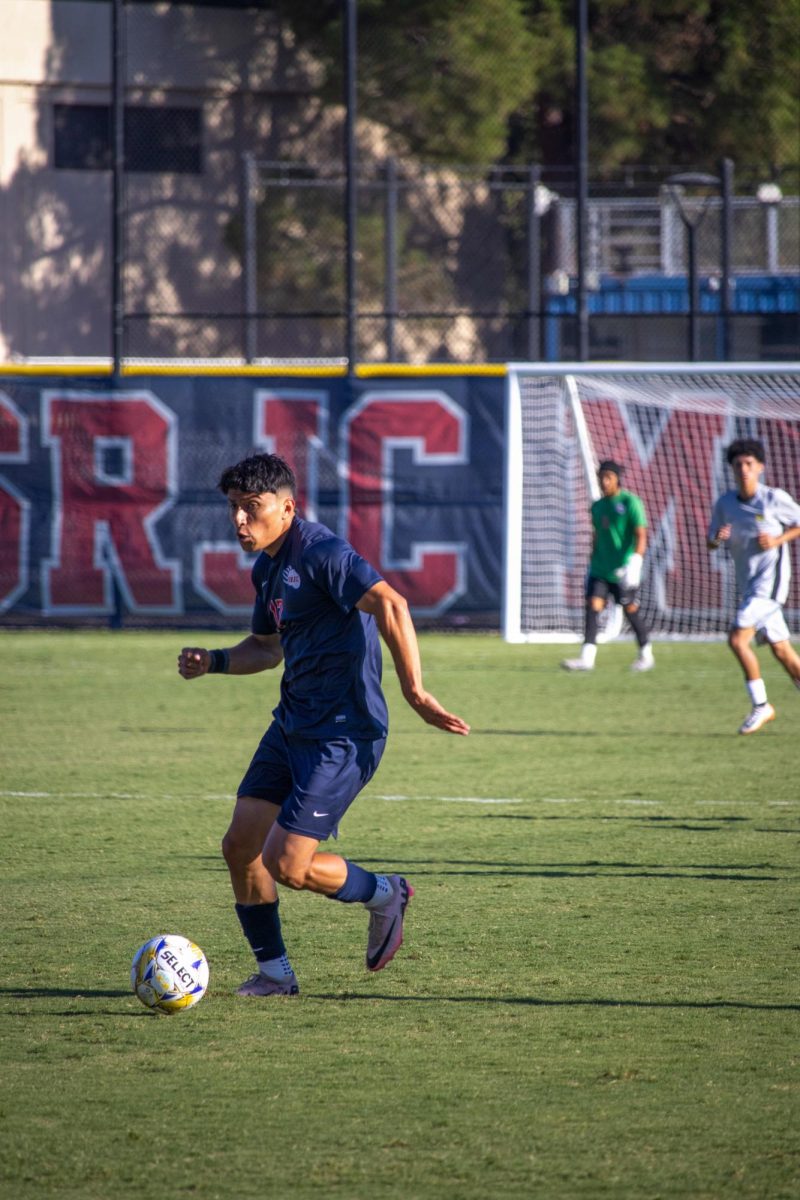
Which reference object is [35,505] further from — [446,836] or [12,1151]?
[12,1151]

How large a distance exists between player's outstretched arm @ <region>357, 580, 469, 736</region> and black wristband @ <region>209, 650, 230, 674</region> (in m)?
0.68

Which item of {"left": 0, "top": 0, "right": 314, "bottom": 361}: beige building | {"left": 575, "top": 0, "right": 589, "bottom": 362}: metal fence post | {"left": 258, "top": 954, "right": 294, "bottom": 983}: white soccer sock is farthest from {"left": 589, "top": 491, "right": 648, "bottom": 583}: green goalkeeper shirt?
{"left": 0, "top": 0, "right": 314, "bottom": 361}: beige building

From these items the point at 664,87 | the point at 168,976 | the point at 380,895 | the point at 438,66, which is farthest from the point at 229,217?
the point at 168,976

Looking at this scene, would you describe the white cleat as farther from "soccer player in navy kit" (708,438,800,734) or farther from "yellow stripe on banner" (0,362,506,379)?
"yellow stripe on banner" (0,362,506,379)

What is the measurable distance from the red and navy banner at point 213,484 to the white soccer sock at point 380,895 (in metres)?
13.3

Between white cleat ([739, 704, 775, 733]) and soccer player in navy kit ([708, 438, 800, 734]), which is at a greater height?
soccer player in navy kit ([708, 438, 800, 734])

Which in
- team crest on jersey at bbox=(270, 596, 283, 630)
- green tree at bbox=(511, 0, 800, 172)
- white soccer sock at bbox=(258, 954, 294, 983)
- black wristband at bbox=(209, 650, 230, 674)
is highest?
green tree at bbox=(511, 0, 800, 172)

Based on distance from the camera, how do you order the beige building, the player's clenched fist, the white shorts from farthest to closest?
1. the beige building
2. the white shorts
3. the player's clenched fist

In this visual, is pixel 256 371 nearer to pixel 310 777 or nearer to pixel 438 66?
pixel 438 66

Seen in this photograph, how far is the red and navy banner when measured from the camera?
756 inches

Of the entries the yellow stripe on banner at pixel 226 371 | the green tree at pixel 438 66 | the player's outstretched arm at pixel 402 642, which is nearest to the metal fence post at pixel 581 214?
the yellow stripe on banner at pixel 226 371

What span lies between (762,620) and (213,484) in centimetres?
882

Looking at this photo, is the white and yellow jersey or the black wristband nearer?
the black wristband

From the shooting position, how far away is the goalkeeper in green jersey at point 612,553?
1566cm
